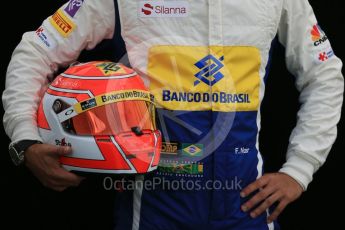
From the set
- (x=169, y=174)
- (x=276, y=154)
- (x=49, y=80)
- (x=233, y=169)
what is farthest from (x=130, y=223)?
(x=276, y=154)

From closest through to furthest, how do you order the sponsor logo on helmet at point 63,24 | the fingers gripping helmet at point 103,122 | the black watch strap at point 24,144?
the fingers gripping helmet at point 103,122 → the black watch strap at point 24,144 → the sponsor logo on helmet at point 63,24

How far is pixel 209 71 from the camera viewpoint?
6.36 ft

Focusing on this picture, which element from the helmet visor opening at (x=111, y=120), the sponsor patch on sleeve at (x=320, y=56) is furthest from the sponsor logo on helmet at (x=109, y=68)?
→ the sponsor patch on sleeve at (x=320, y=56)

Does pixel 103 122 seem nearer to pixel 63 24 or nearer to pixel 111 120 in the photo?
pixel 111 120

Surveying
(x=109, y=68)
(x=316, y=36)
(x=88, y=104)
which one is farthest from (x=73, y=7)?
(x=316, y=36)

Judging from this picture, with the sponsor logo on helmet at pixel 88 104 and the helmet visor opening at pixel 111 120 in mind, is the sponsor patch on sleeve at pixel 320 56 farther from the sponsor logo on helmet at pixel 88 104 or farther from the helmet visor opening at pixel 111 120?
the sponsor logo on helmet at pixel 88 104

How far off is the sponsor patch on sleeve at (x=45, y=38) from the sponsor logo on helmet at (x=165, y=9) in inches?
13.4

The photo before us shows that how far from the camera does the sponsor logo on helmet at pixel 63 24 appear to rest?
2.07m

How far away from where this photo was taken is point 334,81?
2109 mm

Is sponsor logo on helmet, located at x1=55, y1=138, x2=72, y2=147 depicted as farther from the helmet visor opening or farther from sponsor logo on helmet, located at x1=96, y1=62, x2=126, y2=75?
sponsor logo on helmet, located at x1=96, y1=62, x2=126, y2=75

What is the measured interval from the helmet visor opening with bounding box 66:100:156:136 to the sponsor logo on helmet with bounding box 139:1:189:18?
324 millimetres

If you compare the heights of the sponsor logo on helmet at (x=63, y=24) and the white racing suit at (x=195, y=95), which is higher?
the sponsor logo on helmet at (x=63, y=24)

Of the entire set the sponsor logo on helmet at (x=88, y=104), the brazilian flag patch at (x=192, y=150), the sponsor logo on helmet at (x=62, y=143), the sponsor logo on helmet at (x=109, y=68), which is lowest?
the brazilian flag patch at (x=192, y=150)

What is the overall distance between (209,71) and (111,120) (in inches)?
14.5
